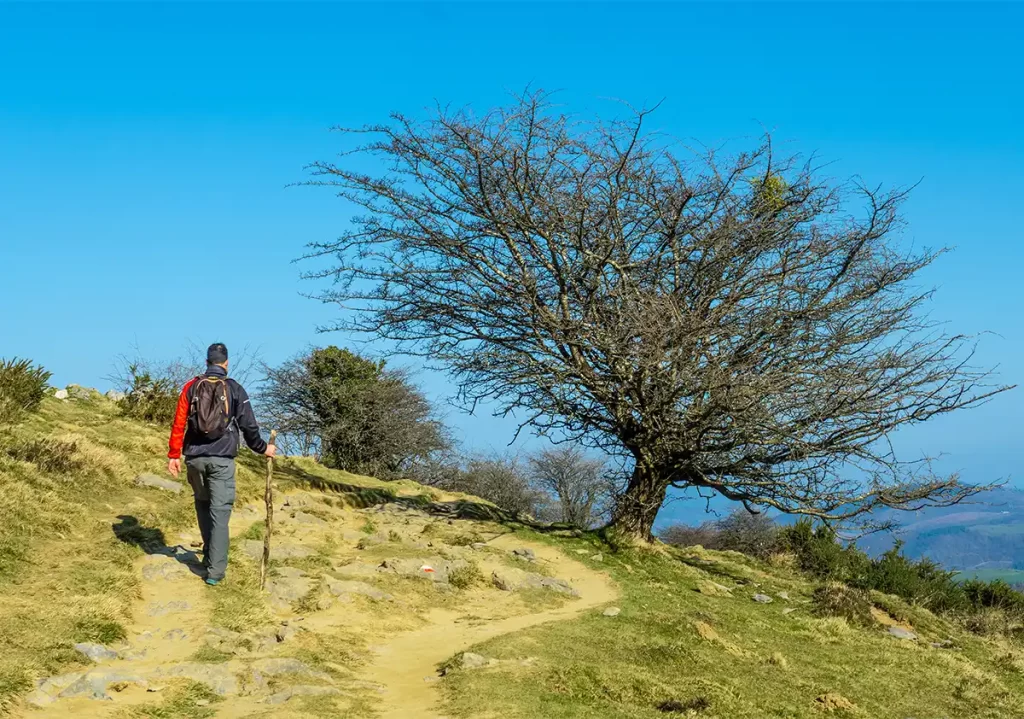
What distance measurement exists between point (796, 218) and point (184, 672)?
11379mm

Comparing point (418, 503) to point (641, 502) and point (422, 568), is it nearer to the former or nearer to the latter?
point (641, 502)

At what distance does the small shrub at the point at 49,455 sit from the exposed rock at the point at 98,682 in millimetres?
5870

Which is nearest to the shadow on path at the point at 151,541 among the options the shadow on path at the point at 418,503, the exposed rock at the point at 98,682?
the exposed rock at the point at 98,682

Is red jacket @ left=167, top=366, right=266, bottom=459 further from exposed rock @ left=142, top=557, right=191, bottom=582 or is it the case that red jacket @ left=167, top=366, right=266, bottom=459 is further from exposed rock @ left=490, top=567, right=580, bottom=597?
exposed rock @ left=490, top=567, right=580, bottom=597

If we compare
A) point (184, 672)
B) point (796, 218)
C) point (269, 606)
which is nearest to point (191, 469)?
point (269, 606)

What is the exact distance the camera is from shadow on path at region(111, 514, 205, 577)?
35.5 feet

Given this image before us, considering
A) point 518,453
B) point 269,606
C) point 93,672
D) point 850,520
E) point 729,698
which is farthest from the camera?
point 518,453

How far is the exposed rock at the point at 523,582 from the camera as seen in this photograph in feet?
39.9

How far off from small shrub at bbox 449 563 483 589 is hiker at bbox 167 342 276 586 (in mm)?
3031

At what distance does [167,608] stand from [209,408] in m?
2.14

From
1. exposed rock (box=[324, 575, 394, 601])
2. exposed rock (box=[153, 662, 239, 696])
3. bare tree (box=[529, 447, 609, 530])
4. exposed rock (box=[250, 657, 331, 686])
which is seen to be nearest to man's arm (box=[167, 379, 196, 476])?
exposed rock (box=[324, 575, 394, 601])

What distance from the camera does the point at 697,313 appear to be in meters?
14.0

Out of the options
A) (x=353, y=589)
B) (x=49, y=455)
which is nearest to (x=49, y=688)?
(x=353, y=589)

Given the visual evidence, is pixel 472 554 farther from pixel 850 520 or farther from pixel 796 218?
pixel 796 218
